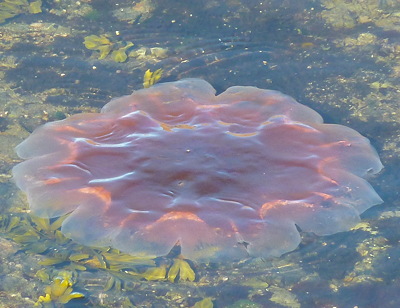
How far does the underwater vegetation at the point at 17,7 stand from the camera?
6539 mm

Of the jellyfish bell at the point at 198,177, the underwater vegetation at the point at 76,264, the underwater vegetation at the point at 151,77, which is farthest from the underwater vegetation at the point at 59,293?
the underwater vegetation at the point at 151,77

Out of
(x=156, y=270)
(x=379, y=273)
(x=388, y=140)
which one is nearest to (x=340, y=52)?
(x=388, y=140)

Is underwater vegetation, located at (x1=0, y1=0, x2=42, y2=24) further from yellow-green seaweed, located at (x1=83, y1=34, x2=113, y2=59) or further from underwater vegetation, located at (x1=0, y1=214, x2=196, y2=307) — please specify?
underwater vegetation, located at (x1=0, y1=214, x2=196, y2=307)

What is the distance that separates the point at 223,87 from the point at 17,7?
2757 millimetres

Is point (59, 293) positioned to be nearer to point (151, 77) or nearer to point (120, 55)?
point (151, 77)

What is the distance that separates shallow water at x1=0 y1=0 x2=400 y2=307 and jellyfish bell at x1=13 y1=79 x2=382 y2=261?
228 mm

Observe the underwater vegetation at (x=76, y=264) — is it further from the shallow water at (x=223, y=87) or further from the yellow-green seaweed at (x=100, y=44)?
the yellow-green seaweed at (x=100, y=44)

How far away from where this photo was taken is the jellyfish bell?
3926 mm

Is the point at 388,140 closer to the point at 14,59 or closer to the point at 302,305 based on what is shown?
the point at 302,305

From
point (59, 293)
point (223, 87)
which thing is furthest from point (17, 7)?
point (59, 293)

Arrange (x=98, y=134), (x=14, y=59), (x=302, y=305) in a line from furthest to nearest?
1. (x=14, y=59)
2. (x=98, y=134)
3. (x=302, y=305)

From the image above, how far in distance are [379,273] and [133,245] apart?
1.68 m

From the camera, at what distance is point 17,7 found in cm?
664

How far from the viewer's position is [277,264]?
13.4 ft
